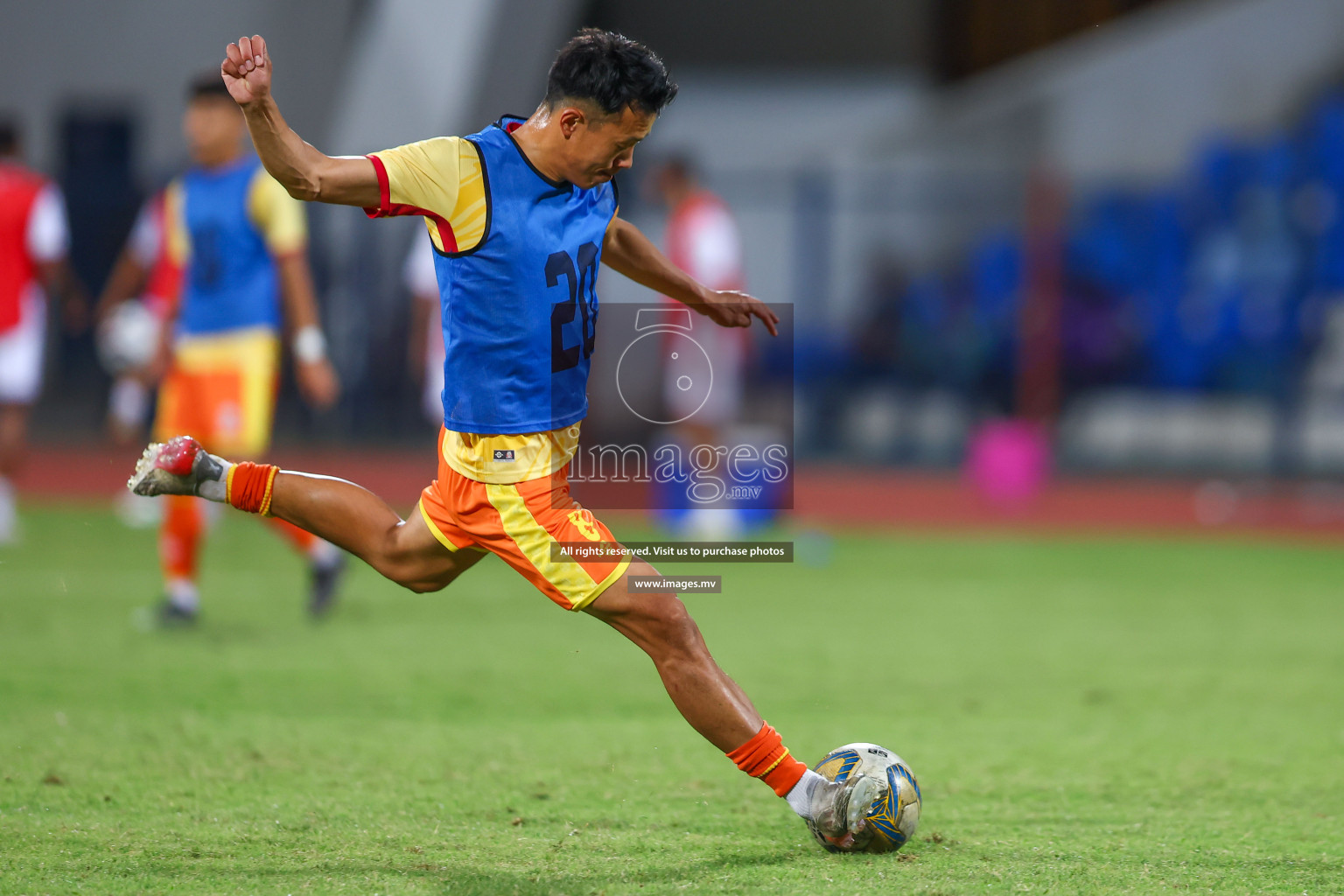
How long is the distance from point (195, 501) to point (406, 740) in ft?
8.47

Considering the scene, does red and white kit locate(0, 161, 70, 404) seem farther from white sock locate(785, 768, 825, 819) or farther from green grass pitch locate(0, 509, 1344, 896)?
white sock locate(785, 768, 825, 819)

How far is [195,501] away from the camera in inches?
296

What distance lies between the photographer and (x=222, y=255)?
7750 mm

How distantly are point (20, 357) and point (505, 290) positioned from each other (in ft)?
26.2

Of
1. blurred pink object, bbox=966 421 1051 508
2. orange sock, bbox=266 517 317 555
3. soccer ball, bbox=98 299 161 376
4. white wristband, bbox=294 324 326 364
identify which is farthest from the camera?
blurred pink object, bbox=966 421 1051 508

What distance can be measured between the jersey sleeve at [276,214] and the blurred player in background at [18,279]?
150 inches

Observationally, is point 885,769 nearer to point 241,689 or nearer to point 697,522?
point 241,689

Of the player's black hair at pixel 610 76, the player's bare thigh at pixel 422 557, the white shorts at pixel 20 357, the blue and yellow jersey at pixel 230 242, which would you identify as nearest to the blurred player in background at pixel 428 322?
the white shorts at pixel 20 357

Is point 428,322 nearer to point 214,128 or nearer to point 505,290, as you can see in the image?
point 214,128

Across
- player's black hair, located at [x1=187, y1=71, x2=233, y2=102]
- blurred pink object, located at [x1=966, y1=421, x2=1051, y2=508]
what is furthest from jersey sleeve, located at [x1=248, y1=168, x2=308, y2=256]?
blurred pink object, located at [x1=966, y1=421, x2=1051, y2=508]

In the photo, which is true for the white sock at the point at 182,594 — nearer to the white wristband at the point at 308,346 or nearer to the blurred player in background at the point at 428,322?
the white wristband at the point at 308,346

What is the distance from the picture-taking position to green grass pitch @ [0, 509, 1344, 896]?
158 inches

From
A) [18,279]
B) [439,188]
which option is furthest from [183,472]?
[18,279]

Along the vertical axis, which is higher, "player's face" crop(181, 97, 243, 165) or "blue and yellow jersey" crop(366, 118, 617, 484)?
"player's face" crop(181, 97, 243, 165)
